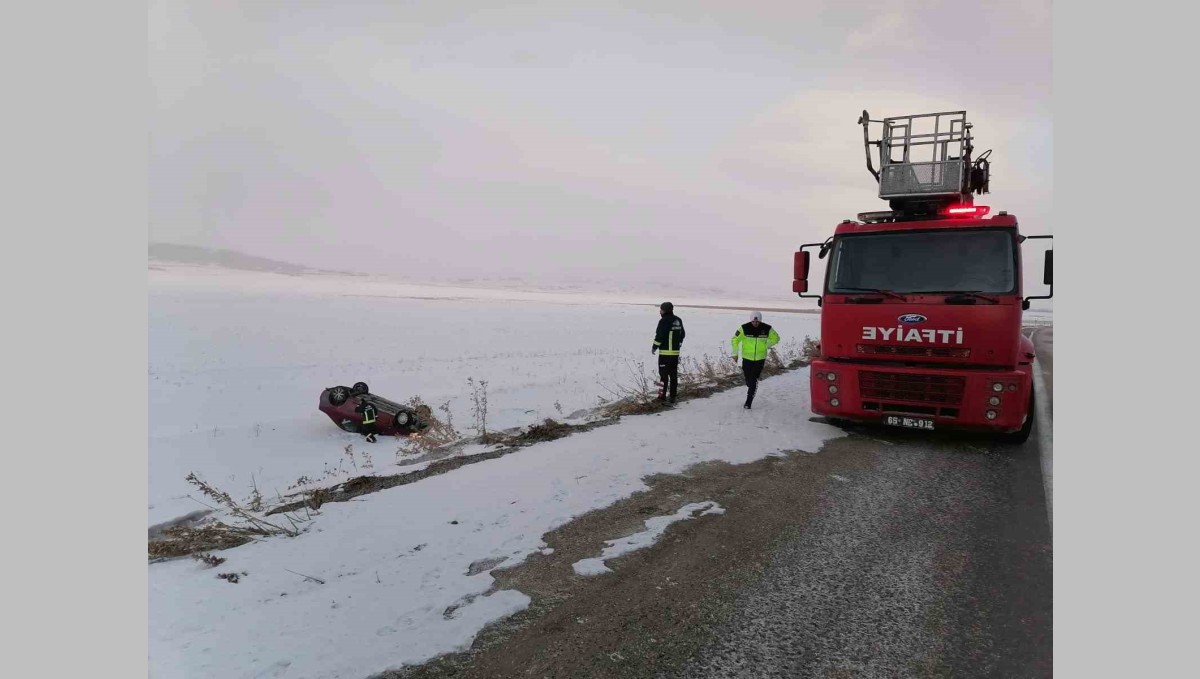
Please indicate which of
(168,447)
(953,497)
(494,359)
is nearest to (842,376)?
(953,497)

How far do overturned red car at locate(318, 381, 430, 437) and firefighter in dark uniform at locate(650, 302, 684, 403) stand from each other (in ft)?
15.6

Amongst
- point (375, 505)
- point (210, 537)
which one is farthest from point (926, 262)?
point (210, 537)

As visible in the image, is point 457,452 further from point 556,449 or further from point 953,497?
point 953,497

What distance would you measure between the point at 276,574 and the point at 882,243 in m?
7.26

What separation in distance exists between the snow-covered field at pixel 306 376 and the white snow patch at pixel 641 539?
8.06ft

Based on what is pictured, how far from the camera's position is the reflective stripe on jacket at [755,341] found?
8.98m

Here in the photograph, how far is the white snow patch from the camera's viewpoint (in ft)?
11.9

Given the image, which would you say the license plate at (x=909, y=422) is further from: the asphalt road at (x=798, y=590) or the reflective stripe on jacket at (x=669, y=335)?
the reflective stripe on jacket at (x=669, y=335)

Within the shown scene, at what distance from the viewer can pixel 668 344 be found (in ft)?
32.4

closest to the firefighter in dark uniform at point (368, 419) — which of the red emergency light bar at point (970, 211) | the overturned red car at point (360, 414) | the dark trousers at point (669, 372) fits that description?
the overturned red car at point (360, 414)

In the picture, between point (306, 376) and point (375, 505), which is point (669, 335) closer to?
point (375, 505)

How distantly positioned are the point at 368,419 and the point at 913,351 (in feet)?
29.7

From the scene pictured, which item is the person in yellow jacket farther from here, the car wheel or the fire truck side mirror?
the car wheel

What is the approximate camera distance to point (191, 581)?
353 centimetres
